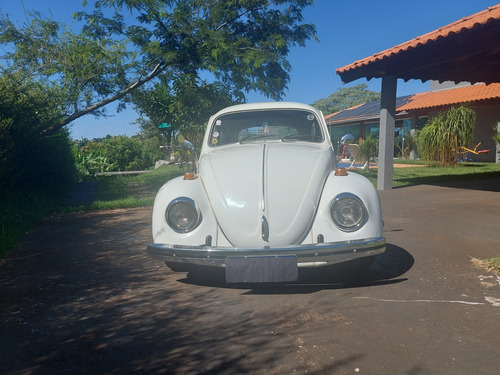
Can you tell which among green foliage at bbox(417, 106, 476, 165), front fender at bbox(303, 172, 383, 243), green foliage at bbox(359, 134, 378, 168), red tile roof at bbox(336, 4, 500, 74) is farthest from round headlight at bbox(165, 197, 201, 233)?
green foliage at bbox(417, 106, 476, 165)

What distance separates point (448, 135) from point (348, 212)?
41.4 ft

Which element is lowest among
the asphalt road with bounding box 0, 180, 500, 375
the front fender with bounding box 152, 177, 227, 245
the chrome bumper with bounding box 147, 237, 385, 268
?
the asphalt road with bounding box 0, 180, 500, 375

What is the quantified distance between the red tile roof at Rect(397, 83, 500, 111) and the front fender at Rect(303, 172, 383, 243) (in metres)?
16.9

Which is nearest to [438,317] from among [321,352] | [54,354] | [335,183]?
[321,352]

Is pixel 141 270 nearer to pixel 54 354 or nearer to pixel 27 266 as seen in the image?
pixel 27 266

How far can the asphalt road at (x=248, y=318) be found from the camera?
2320 mm

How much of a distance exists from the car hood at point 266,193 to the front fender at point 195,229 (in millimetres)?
67

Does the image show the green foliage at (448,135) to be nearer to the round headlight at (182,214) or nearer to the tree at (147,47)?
the tree at (147,47)

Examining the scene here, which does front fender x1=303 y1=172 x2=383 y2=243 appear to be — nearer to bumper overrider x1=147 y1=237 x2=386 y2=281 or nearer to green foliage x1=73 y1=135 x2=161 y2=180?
bumper overrider x1=147 y1=237 x2=386 y2=281

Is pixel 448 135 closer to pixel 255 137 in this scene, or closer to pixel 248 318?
pixel 255 137

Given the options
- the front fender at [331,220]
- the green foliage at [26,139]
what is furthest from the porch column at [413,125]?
the front fender at [331,220]

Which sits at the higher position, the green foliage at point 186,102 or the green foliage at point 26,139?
the green foliage at point 186,102

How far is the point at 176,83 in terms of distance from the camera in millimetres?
12758

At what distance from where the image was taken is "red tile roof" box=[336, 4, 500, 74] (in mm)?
6468
